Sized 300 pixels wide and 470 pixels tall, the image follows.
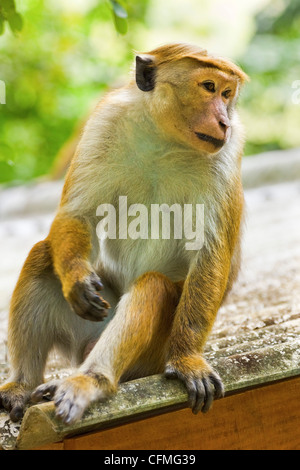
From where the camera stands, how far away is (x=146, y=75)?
3.86 meters

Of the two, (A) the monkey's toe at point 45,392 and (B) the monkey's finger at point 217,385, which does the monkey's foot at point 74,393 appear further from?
(B) the monkey's finger at point 217,385

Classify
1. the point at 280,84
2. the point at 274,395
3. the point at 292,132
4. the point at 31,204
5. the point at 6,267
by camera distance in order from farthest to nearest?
the point at 292,132, the point at 280,84, the point at 31,204, the point at 6,267, the point at 274,395

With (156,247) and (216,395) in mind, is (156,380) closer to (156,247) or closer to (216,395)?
(216,395)

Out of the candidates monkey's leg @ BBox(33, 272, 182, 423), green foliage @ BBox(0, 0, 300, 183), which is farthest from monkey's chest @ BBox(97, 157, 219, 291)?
green foliage @ BBox(0, 0, 300, 183)

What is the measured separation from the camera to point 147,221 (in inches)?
151

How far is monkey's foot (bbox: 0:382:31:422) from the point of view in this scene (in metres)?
3.18

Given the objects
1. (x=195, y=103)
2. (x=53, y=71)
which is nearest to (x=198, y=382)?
(x=195, y=103)

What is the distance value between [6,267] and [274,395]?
14.1ft

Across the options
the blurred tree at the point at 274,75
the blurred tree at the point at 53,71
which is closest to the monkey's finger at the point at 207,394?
the blurred tree at the point at 274,75

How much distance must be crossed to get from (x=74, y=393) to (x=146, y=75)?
1.92 meters

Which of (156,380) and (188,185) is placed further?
(188,185)

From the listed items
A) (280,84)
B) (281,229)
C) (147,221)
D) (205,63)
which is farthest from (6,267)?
(280,84)

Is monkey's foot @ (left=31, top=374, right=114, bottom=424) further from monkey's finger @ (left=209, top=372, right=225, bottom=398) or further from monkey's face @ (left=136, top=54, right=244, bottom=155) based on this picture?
monkey's face @ (left=136, top=54, right=244, bottom=155)

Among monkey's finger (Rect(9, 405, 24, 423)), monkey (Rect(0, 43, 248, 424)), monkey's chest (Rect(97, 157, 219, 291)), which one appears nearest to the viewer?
monkey's finger (Rect(9, 405, 24, 423))
